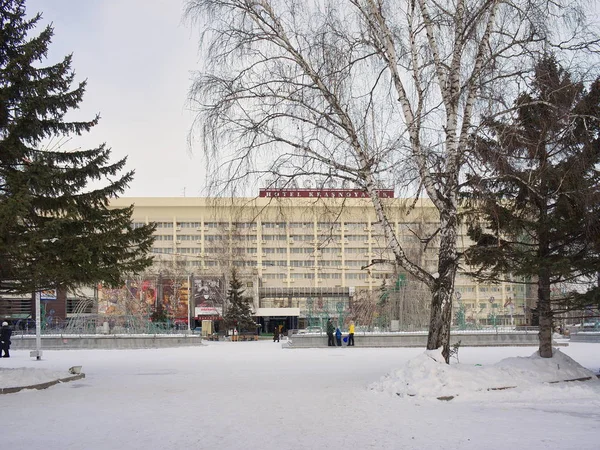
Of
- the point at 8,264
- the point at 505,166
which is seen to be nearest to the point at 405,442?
the point at 505,166

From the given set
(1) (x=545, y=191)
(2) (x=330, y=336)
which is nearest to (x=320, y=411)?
(1) (x=545, y=191)

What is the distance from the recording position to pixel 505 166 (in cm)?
1321

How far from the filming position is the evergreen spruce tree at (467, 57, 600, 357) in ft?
44.9

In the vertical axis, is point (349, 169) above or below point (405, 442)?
above

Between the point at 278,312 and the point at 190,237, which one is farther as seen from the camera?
the point at 190,237

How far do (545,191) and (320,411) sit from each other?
25.9 feet

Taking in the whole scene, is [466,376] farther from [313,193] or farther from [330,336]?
[330,336]

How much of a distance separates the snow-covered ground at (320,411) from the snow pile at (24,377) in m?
0.06

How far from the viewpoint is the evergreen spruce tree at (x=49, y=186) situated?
51.8 ft

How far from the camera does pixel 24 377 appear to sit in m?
16.5

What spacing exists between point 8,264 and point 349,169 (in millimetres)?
8892

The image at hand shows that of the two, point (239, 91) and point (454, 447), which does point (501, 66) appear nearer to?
point (239, 91)

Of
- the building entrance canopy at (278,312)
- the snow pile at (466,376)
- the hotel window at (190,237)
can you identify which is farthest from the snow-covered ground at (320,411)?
the hotel window at (190,237)

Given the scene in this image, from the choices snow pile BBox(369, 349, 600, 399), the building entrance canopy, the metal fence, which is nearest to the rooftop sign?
snow pile BBox(369, 349, 600, 399)
